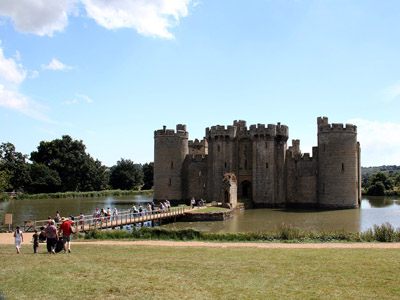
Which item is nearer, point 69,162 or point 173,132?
point 173,132

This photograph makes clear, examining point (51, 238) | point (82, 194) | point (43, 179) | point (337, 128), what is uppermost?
point (337, 128)

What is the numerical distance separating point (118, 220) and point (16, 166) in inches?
1941

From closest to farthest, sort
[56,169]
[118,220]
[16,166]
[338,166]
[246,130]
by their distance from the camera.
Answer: [118,220]
[338,166]
[246,130]
[16,166]
[56,169]

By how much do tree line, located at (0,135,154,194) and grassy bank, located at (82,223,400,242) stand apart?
5170 cm

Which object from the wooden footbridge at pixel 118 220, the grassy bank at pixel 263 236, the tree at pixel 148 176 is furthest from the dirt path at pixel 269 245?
the tree at pixel 148 176

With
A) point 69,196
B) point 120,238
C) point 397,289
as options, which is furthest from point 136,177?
point 397,289

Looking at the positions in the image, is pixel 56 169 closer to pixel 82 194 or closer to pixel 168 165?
pixel 82 194

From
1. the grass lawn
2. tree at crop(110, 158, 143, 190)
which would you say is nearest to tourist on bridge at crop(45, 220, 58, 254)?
the grass lawn

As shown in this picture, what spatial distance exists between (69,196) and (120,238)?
5347 centimetres

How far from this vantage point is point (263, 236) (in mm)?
19266

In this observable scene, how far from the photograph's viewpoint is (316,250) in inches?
587

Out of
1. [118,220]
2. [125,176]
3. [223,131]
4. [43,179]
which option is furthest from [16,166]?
[118,220]

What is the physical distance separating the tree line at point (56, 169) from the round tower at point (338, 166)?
49.1 meters

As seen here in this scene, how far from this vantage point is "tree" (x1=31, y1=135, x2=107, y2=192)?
74.9 metres
